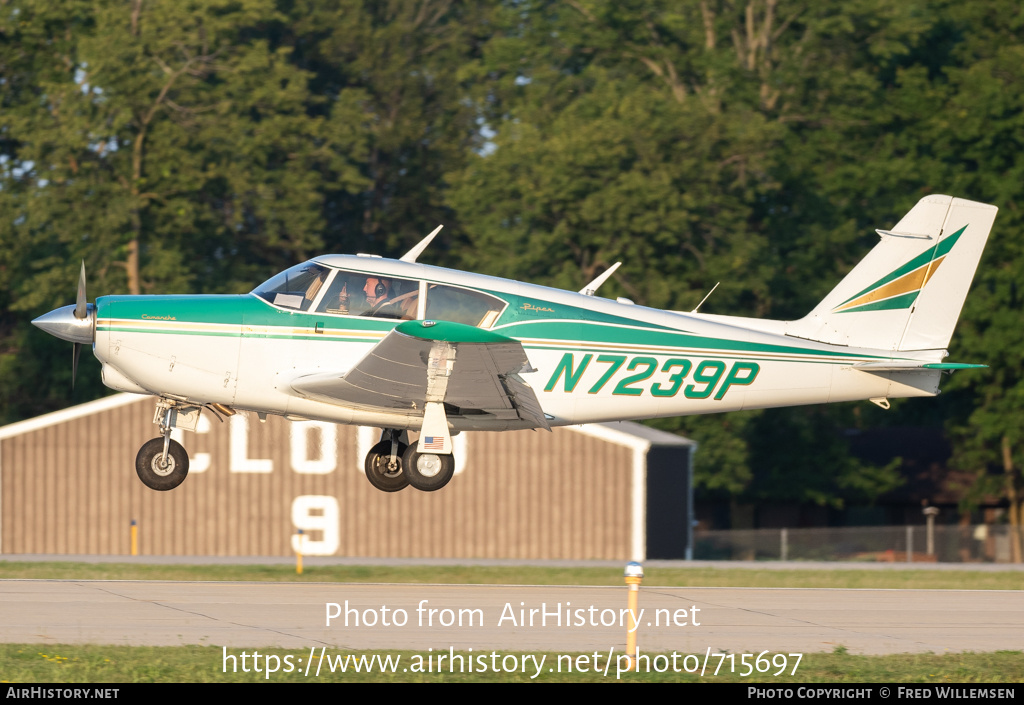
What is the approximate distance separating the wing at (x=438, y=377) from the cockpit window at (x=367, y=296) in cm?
68

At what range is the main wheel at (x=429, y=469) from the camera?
12859 mm

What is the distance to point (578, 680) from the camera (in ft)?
52.2

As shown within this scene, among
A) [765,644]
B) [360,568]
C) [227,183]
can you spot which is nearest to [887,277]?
[765,644]

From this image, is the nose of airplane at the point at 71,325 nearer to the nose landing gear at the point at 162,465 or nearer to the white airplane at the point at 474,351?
the white airplane at the point at 474,351

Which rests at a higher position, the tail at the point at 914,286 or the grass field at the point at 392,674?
the tail at the point at 914,286

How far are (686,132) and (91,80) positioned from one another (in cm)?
1744

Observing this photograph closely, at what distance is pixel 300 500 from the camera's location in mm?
32156

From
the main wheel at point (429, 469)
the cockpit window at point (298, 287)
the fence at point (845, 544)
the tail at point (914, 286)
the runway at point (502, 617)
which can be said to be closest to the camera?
the main wheel at point (429, 469)

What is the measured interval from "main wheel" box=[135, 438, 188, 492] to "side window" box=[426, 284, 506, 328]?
2.82 m

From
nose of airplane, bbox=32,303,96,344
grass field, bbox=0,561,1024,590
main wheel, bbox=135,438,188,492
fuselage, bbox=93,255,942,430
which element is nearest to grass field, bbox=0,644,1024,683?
main wheel, bbox=135,438,188,492

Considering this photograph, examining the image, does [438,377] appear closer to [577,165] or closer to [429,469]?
[429,469]

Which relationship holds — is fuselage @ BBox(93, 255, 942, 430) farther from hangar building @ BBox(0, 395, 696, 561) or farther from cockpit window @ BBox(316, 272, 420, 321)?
hangar building @ BBox(0, 395, 696, 561)

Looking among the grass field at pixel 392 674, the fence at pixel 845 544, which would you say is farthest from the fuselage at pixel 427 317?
the fence at pixel 845 544
